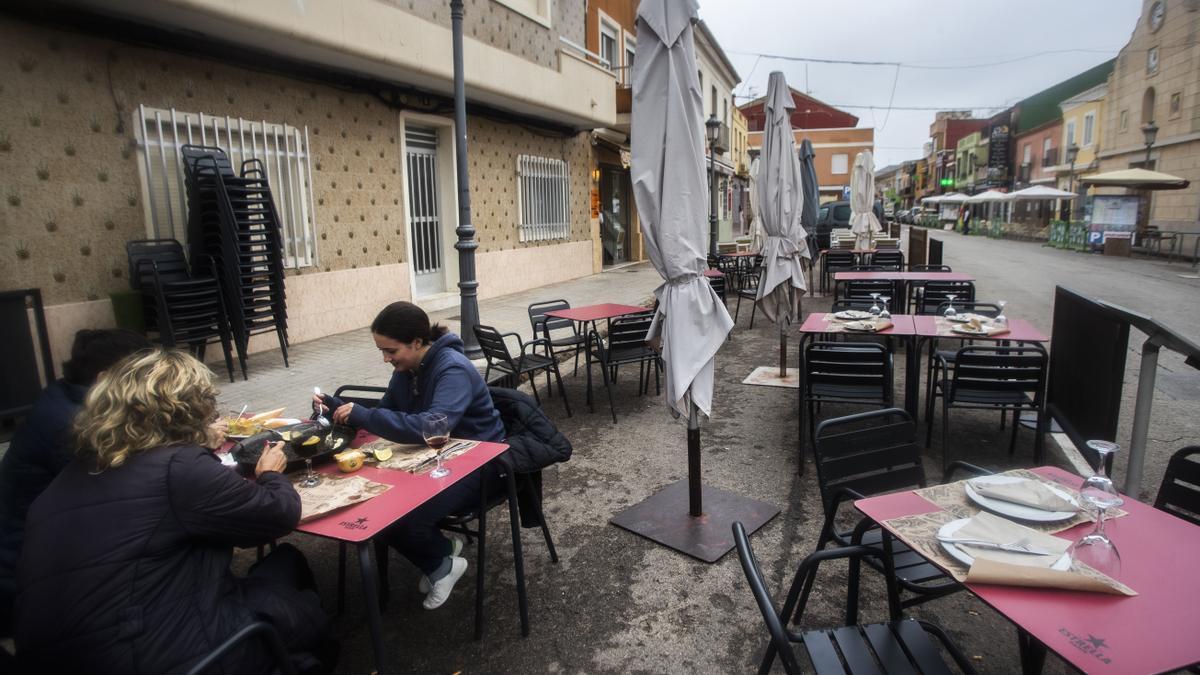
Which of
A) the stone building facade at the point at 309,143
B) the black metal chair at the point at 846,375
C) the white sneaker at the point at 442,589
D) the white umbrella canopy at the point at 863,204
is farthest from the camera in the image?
the white umbrella canopy at the point at 863,204

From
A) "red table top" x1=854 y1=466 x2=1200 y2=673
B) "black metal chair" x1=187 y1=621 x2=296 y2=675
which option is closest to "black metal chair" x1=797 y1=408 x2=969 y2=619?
"red table top" x1=854 y1=466 x2=1200 y2=673

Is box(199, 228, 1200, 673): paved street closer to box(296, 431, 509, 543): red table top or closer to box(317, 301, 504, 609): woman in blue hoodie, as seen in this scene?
box(317, 301, 504, 609): woman in blue hoodie

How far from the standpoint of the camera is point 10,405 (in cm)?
488

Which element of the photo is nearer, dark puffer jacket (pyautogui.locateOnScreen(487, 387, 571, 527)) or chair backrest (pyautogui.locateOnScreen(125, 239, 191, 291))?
dark puffer jacket (pyautogui.locateOnScreen(487, 387, 571, 527))

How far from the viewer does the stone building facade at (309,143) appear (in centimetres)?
589

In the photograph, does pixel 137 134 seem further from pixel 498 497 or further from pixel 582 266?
pixel 582 266

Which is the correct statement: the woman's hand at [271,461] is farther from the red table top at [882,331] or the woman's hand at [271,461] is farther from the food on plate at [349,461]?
the red table top at [882,331]

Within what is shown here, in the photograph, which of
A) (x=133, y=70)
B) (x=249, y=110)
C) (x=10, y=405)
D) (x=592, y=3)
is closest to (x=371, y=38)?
(x=249, y=110)

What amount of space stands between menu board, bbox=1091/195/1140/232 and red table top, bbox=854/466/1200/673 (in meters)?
26.7

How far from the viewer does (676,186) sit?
356cm

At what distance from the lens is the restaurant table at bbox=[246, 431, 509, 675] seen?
A: 2082mm

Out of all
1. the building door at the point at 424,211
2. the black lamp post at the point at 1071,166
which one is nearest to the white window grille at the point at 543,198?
the building door at the point at 424,211

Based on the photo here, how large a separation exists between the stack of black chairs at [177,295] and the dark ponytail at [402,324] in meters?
4.12

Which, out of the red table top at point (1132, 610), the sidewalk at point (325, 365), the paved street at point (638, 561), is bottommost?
the paved street at point (638, 561)
